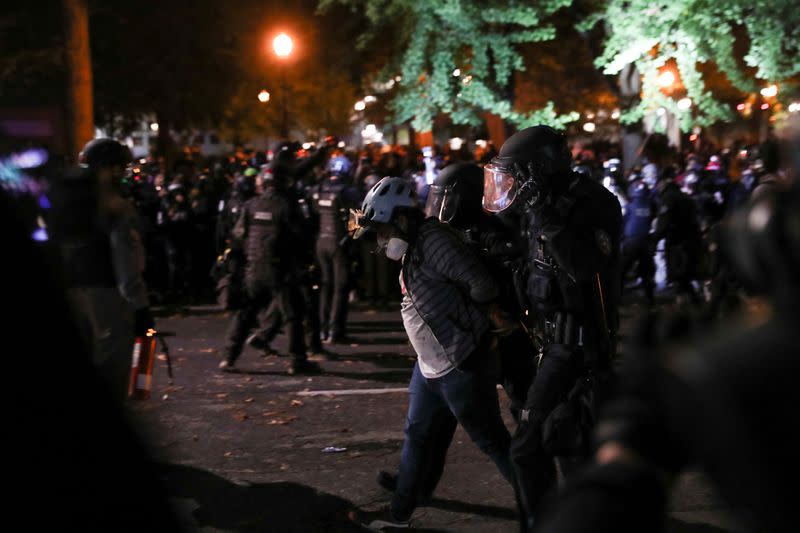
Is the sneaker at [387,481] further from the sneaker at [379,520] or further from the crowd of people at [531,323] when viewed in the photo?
the sneaker at [379,520]

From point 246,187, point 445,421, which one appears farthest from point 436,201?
point 246,187

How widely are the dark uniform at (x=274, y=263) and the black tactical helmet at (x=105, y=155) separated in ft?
11.6

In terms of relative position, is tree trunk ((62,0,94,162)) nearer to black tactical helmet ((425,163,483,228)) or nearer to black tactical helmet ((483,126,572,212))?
black tactical helmet ((425,163,483,228))

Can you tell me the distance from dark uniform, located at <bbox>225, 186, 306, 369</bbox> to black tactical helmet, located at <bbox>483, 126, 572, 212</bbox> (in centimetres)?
473

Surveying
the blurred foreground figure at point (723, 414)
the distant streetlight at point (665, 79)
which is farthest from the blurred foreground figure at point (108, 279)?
the distant streetlight at point (665, 79)

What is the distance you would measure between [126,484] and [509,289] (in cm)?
377

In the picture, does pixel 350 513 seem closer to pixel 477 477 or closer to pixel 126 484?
pixel 477 477

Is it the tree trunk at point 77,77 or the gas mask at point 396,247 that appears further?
the tree trunk at point 77,77

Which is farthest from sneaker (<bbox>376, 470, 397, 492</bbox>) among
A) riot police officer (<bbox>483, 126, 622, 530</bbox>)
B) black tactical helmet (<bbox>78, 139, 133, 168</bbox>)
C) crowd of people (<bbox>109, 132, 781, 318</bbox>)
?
crowd of people (<bbox>109, 132, 781, 318</bbox>)

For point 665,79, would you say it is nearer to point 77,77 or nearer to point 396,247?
point 77,77

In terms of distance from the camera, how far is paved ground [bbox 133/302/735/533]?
587 centimetres

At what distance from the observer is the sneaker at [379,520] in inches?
219

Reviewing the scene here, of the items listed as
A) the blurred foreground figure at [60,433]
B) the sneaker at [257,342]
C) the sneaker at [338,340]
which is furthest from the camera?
the sneaker at [338,340]

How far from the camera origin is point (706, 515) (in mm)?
5656
